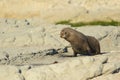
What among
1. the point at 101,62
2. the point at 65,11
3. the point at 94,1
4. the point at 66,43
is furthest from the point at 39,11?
the point at 101,62

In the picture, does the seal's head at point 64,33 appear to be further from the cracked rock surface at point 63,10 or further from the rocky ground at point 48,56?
the cracked rock surface at point 63,10

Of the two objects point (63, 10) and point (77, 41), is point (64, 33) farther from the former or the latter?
point (63, 10)

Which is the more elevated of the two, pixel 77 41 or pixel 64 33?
pixel 64 33

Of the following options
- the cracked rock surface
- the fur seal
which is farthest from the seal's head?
the cracked rock surface

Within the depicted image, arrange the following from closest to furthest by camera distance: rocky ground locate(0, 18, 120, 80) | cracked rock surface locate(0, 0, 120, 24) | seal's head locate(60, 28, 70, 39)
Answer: rocky ground locate(0, 18, 120, 80), seal's head locate(60, 28, 70, 39), cracked rock surface locate(0, 0, 120, 24)

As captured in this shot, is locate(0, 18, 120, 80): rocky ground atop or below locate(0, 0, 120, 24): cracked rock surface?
below

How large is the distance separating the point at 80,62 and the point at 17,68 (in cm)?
146

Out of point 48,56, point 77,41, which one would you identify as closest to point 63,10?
point 77,41

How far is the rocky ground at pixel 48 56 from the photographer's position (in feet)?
37.3

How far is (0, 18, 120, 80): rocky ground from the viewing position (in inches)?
448

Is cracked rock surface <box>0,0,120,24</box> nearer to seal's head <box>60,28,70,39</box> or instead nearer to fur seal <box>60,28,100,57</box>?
fur seal <box>60,28,100,57</box>

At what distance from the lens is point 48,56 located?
15344mm

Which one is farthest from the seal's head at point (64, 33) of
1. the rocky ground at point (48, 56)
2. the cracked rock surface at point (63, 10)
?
the cracked rock surface at point (63, 10)

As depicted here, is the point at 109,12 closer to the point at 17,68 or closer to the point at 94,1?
the point at 94,1
